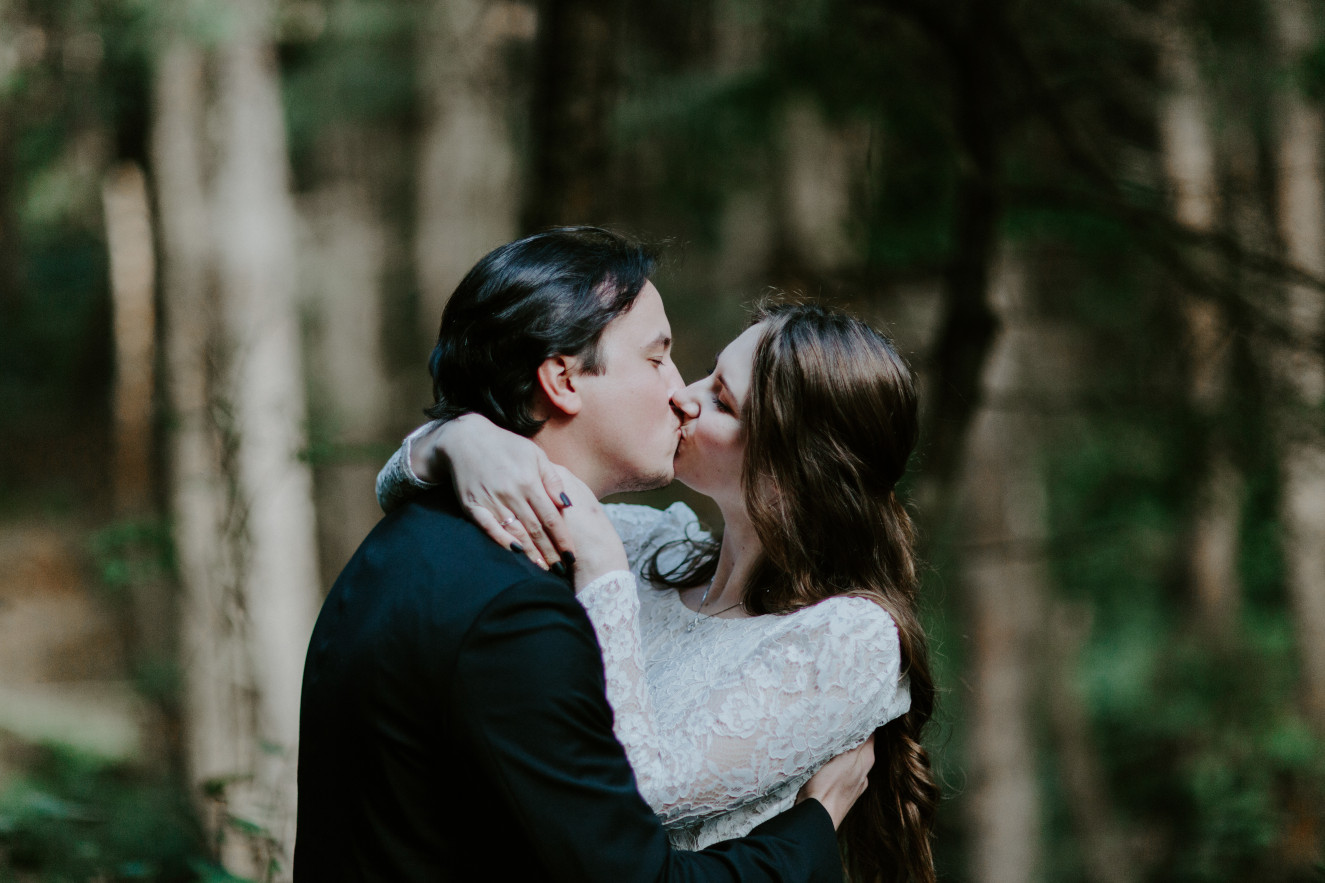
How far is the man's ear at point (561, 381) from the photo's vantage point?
82.7 inches

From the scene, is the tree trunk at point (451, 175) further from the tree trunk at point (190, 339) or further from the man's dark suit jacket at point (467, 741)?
the man's dark suit jacket at point (467, 741)

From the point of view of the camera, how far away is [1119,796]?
9617 mm

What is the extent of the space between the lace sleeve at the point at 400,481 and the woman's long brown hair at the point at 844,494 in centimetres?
72

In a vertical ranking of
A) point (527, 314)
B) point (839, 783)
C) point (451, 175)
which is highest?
point (451, 175)

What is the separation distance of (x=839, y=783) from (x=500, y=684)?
88 cm

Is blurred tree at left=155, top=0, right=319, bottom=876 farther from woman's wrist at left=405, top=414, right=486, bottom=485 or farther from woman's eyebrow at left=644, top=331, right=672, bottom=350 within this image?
woman's eyebrow at left=644, top=331, right=672, bottom=350

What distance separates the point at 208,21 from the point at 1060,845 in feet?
30.2

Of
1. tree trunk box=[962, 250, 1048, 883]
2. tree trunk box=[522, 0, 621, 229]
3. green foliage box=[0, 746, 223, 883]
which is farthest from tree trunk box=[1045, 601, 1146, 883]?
green foliage box=[0, 746, 223, 883]

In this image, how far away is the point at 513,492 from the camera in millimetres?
1913

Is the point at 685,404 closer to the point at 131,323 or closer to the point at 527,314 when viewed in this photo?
the point at 527,314

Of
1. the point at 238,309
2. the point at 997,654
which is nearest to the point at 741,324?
the point at 997,654

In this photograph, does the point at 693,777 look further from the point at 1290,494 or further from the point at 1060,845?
the point at 1060,845

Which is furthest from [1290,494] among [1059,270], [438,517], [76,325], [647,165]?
[76,325]

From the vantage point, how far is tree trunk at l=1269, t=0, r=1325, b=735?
4.51 metres
